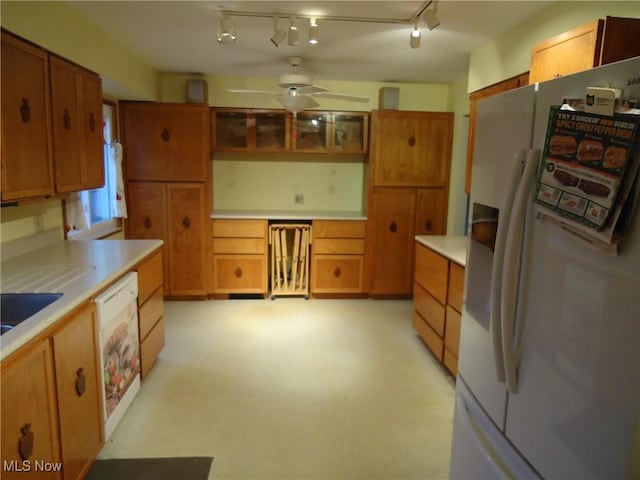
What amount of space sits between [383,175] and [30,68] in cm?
323

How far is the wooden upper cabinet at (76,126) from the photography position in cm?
249

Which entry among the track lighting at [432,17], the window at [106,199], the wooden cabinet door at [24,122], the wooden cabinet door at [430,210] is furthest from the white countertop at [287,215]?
the track lighting at [432,17]

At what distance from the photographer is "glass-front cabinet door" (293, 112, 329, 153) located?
15.4 feet

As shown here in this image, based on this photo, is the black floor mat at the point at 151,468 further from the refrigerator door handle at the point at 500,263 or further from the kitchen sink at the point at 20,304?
the refrigerator door handle at the point at 500,263

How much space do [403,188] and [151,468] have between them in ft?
11.5

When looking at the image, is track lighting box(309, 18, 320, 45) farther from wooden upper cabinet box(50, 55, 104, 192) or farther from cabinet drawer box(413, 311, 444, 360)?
cabinet drawer box(413, 311, 444, 360)

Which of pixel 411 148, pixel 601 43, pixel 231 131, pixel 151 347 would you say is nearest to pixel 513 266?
pixel 601 43

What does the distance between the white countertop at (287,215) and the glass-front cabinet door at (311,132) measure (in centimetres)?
70

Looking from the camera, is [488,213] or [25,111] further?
[25,111]

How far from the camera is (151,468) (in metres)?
2.12

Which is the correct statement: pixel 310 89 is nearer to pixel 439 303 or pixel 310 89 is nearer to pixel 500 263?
pixel 439 303

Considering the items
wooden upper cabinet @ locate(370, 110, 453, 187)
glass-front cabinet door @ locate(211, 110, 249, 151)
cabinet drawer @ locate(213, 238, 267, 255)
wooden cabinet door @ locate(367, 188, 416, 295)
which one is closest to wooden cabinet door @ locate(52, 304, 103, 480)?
cabinet drawer @ locate(213, 238, 267, 255)

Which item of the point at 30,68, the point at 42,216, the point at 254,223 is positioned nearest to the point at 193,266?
the point at 254,223

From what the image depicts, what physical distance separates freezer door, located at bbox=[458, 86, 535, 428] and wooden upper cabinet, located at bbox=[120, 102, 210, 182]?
3.34 meters
